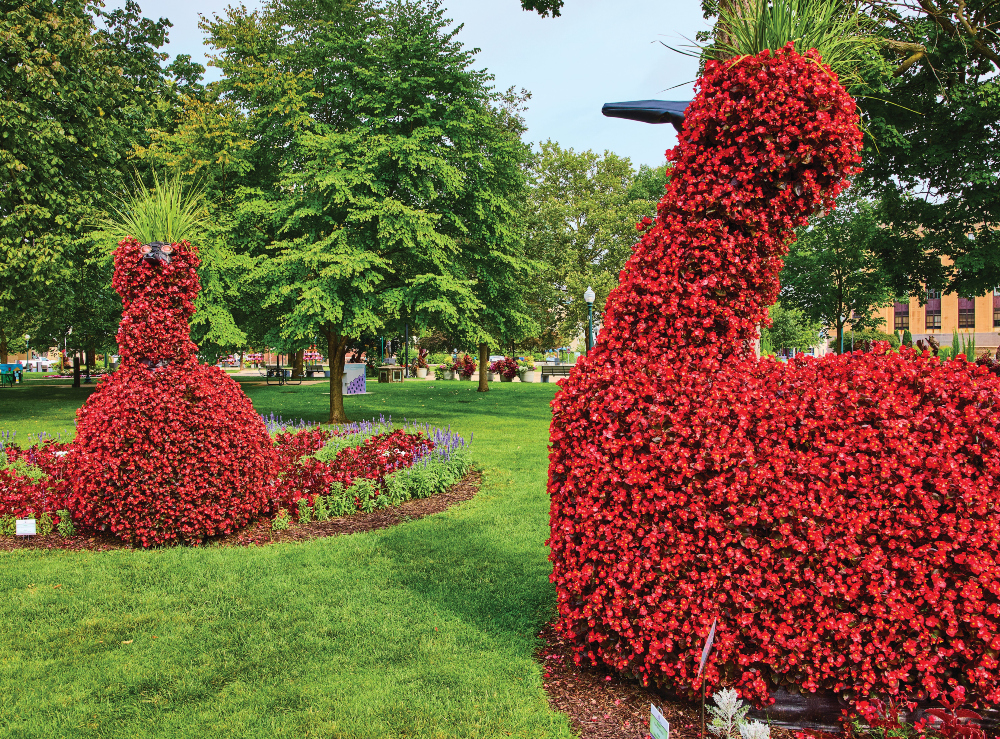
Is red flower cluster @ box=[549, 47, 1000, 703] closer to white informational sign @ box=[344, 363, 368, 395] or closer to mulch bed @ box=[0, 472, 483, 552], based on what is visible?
mulch bed @ box=[0, 472, 483, 552]

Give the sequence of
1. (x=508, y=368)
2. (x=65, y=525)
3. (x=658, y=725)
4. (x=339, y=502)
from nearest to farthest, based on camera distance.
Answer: (x=658, y=725) → (x=65, y=525) → (x=339, y=502) → (x=508, y=368)

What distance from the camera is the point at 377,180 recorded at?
1397cm

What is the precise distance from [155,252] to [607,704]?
5674mm

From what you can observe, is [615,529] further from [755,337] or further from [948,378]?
[948,378]

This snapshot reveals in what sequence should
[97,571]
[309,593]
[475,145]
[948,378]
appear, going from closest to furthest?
1. [948,378]
2. [309,593]
3. [97,571]
4. [475,145]

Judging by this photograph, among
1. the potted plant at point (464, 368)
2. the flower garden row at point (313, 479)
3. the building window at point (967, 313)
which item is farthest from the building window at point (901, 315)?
the flower garden row at point (313, 479)

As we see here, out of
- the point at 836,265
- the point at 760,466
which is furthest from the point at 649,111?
the point at 836,265

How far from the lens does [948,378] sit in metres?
3.04

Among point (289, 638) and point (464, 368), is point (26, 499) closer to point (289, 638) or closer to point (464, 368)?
point (289, 638)

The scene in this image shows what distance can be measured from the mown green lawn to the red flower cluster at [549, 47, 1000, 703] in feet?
2.80

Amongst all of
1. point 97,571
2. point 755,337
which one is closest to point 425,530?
point 97,571

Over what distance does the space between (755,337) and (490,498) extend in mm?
5538

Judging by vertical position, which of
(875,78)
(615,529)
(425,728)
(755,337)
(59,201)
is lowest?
(425,728)

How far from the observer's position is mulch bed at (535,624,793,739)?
319 cm
